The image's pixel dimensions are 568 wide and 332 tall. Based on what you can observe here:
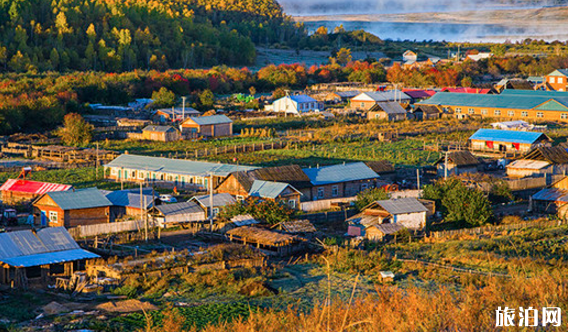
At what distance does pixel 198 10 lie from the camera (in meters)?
146

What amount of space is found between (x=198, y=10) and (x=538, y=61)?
65.1 meters

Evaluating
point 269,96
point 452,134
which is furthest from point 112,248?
point 269,96

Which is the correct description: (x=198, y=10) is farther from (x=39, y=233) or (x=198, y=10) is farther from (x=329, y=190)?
(x=39, y=233)

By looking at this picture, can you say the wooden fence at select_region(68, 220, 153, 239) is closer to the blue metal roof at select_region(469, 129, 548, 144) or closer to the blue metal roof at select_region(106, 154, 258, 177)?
the blue metal roof at select_region(106, 154, 258, 177)

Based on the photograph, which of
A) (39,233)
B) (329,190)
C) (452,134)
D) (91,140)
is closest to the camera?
(39,233)

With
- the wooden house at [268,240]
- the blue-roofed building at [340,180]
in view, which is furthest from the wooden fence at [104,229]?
the blue-roofed building at [340,180]

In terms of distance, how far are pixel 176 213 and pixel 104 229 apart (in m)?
2.76

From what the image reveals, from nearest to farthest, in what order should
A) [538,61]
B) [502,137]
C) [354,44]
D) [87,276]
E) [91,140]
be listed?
[87,276], [502,137], [91,140], [538,61], [354,44]

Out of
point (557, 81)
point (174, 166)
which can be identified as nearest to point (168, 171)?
point (174, 166)

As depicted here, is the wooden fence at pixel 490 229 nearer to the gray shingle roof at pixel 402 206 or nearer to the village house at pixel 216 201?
the gray shingle roof at pixel 402 206

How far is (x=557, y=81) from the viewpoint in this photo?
80312 mm

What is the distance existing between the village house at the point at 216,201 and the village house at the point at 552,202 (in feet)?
36.1

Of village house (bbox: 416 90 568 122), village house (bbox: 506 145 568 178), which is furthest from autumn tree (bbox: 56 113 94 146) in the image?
village house (bbox: 416 90 568 122)

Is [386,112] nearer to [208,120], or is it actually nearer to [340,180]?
[208,120]
